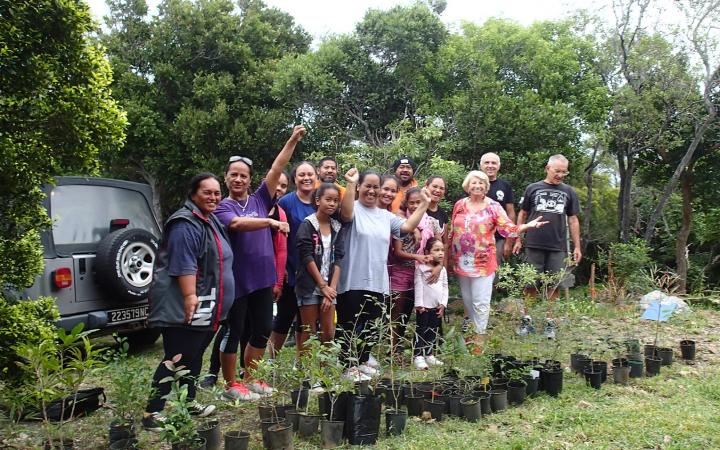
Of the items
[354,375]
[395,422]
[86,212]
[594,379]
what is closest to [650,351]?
[594,379]

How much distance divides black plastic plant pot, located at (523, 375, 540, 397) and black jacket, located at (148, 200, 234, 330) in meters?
2.19

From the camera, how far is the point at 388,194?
480cm

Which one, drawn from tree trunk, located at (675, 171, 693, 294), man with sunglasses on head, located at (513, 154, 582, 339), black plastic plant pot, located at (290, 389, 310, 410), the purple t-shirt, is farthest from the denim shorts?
tree trunk, located at (675, 171, 693, 294)

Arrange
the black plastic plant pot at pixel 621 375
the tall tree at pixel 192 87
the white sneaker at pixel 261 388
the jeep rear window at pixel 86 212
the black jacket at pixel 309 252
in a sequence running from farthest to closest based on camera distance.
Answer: the tall tree at pixel 192 87 < the jeep rear window at pixel 86 212 < the black plastic plant pot at pixel 621 375 < the black jacket at pixel 309 252 < the white sneaker at pixel 261 388

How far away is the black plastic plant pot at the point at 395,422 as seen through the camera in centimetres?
332

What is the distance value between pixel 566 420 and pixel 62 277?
415cm

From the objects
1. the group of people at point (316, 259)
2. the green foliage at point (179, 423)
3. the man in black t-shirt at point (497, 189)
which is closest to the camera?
the green foliage at point (179, 423)

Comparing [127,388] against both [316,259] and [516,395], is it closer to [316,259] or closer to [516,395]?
[316,259]

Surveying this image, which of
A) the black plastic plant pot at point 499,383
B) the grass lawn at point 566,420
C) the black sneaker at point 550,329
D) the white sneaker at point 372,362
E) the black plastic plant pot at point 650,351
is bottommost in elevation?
the grass lawn at point 566,420

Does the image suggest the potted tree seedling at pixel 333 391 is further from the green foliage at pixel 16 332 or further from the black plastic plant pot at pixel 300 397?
the green foliage at pixel 16 332

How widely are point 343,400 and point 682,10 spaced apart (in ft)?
37.2

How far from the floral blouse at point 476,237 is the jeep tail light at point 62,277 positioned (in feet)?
11.2

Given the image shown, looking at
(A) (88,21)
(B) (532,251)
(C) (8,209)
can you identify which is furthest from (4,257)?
(B) (532,251)

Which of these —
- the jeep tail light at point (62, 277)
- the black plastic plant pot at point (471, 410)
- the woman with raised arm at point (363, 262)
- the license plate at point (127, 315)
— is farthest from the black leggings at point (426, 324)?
the jeep tail light at point (62, 277)
